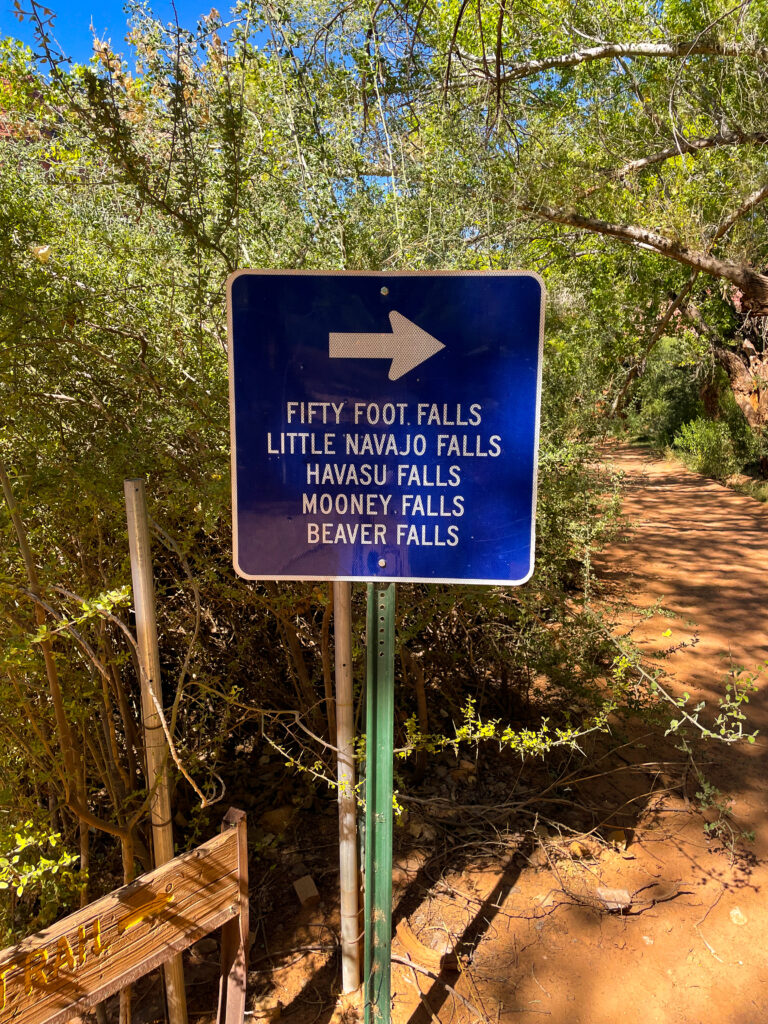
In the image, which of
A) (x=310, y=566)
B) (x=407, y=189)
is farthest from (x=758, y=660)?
(x=310, y=566)

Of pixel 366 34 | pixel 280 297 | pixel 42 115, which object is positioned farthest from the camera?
pixel 366 34

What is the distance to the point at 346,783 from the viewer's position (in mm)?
1837

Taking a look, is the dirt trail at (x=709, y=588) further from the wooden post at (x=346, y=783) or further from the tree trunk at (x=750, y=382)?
the wooden post at (x=346, y=783)

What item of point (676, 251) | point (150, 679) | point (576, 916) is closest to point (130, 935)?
point (150, 679)

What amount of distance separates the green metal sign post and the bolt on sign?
34 centimetres

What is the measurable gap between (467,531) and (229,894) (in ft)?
3.73

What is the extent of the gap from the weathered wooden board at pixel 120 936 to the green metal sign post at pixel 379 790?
0.35 m

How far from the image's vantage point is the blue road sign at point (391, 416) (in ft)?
4.51

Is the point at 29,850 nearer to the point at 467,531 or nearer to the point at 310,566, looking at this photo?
the point at 310,566

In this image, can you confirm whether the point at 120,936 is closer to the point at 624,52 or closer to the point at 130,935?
the point at 130,935

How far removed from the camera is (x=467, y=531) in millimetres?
1423

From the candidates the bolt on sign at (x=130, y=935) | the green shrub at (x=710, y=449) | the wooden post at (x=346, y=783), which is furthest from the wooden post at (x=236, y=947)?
the green shrub at (x=710, y=449)

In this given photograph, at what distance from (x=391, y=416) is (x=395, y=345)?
0.14m

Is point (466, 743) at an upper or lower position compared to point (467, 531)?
lower
